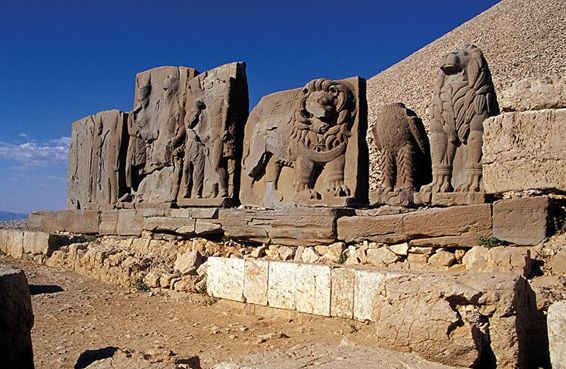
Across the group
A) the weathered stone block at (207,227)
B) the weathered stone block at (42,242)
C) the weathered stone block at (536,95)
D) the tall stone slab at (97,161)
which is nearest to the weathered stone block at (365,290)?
the weathered stone block at (536,95)

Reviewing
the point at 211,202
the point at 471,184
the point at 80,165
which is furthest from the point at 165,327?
the point at 80,165

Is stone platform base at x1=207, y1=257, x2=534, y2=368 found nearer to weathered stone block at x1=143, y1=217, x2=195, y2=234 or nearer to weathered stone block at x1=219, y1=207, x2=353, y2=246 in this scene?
weathered stone block at x1=219, y1=207, x2=353, y2=246

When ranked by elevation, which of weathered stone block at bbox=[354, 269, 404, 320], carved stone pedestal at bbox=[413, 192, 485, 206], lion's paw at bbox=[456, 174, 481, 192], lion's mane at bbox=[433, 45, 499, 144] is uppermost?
lion's mane at bbox=[433, 45, 499, 144]

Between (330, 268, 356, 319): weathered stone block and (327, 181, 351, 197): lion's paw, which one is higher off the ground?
(327, 181, 351, 197): lion's paw

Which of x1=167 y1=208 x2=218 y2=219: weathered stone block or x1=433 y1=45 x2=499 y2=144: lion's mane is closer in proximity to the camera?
x1=433 y1=45 x2=499 y2=144: lion's mane

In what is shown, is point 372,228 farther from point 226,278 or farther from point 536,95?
point 536,95

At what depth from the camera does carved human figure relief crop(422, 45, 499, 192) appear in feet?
21.8

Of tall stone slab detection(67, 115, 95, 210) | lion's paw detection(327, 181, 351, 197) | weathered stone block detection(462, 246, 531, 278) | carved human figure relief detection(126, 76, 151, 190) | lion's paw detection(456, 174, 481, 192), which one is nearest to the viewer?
weathered stone block detection(462, 246, 531, 278)

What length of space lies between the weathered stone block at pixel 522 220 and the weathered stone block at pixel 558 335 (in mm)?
2547

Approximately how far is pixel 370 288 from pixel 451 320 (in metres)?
2.15

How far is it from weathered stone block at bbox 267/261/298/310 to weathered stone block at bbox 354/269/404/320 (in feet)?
2.85

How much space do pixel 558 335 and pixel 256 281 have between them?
163 inches

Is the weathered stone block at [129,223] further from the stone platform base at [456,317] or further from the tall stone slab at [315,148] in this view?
the stone platform base at [456,317]

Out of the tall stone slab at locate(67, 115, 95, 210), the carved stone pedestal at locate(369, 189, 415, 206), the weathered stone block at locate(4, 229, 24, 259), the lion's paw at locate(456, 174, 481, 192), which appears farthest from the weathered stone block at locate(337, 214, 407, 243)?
the tall stone slab at locate(67, 115, 95, 210)
